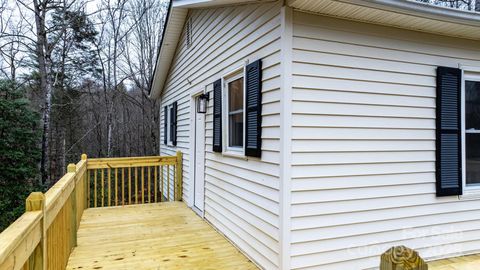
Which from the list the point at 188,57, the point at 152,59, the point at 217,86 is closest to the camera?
the point at 217,86

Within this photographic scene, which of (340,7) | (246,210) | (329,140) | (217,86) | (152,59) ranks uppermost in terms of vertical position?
(152,59)

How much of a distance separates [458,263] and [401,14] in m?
2.69

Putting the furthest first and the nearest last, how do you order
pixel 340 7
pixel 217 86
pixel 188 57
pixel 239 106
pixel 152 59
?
pixel 152 59
pixel 188 57
pixel 217 86
pixel 239 106
pixel 340 7

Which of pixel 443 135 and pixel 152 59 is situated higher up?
pixel 152 59

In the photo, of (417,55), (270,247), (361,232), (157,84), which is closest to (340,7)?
(417,55)

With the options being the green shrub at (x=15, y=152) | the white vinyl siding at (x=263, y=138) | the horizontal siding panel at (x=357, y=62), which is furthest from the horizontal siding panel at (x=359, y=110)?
the green shrub at (x=15, y=152)

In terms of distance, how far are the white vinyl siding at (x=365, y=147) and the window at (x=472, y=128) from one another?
0.95 feet

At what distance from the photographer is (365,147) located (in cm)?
312

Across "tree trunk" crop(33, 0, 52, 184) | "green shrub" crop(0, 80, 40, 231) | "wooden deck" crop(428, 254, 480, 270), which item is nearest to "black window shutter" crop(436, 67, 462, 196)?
"wooden deck" crop(428, 254, 480, 270)

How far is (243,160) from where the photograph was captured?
3.72 meters

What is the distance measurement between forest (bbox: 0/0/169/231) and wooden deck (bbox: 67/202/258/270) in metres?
5.47

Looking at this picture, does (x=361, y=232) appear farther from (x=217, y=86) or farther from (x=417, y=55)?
(x=217, y=86)

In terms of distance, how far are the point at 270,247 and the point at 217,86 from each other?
8.08 ft

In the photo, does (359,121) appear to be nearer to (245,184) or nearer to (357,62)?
(357,62)
